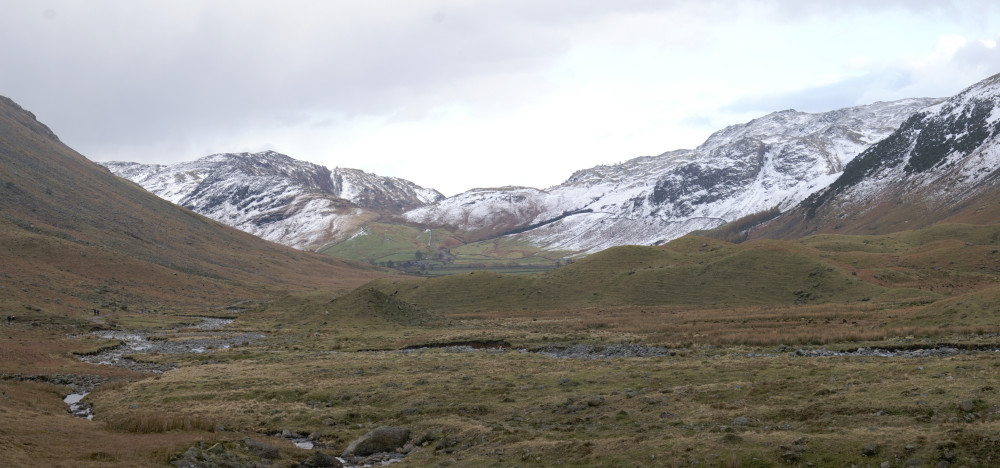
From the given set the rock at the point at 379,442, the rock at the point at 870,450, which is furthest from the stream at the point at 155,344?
the rock at the point at 870,450

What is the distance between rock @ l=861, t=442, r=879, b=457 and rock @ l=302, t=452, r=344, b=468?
67.2ft

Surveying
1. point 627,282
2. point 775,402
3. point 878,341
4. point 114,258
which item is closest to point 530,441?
point 775,402

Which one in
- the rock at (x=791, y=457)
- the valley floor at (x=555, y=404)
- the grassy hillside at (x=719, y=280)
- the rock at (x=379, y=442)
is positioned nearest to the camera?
the rock at (x=791, y=457)

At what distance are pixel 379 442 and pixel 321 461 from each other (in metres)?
3.30

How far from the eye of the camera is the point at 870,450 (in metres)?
22.3

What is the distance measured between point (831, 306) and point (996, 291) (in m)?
30.4

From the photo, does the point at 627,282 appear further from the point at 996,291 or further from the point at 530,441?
the point at 530,441

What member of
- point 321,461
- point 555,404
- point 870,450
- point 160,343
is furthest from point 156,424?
point 160,343

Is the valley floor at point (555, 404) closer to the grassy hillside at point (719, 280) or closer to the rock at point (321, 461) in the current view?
the rock at point (321, 461)

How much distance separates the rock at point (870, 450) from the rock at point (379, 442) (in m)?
19.5

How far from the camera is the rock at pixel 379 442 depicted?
3105 centimetres

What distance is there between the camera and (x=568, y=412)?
112 ft

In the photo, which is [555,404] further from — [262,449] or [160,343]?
[160,343]

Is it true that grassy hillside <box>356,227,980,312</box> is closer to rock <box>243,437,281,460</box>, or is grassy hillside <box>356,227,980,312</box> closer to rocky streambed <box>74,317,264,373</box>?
rocky streambed <box>74,317,264,373</box>
